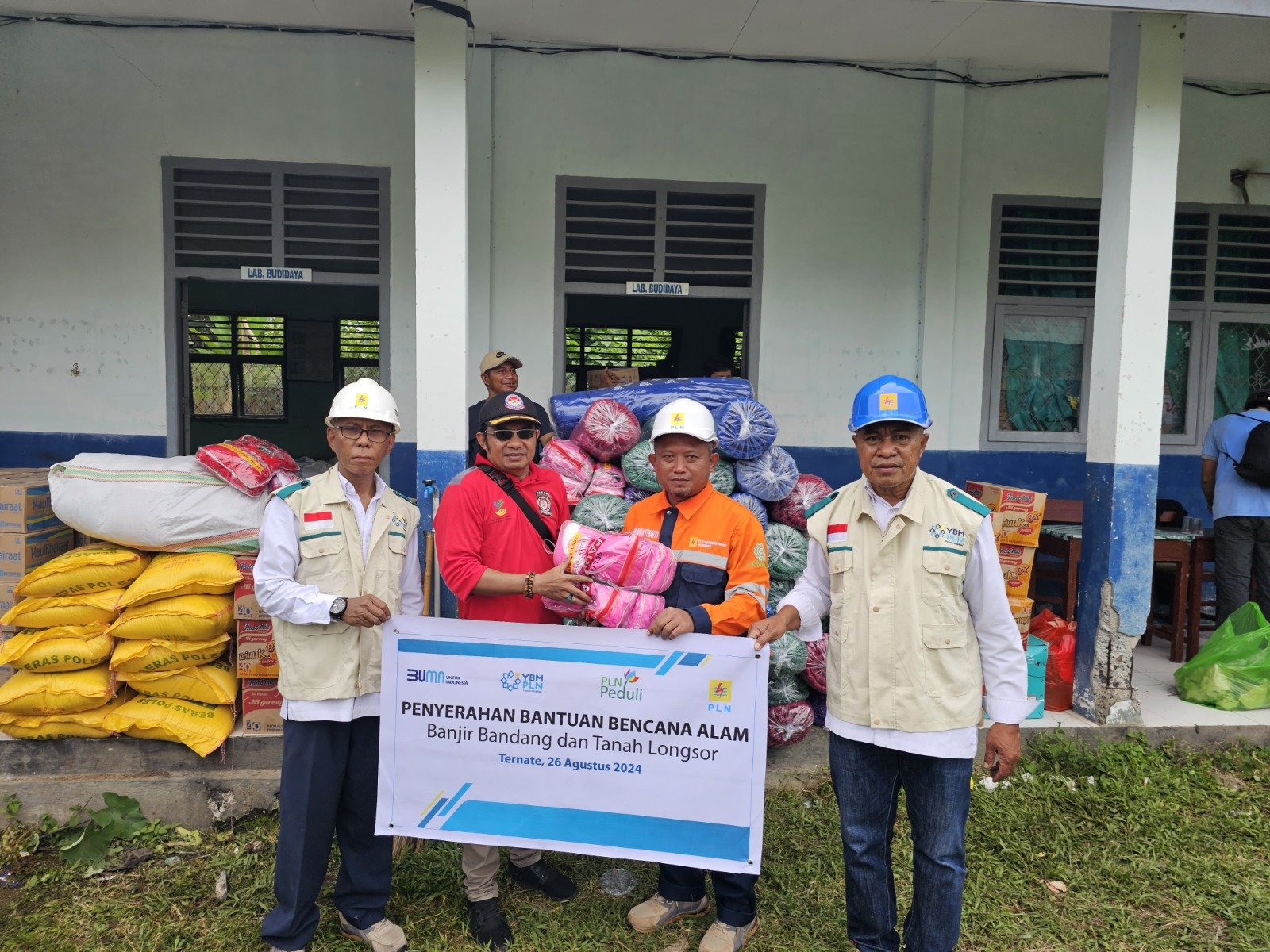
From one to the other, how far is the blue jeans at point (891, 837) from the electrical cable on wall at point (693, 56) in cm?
500

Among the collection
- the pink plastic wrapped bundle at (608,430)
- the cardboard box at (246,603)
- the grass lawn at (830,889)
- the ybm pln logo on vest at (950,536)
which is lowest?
the grass lawn at (830,889)

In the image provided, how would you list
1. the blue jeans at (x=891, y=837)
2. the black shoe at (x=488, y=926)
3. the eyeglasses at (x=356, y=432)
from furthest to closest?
the black shoe at (x=488, y=926)
the eyeglasses at (x=356, y=432)
the blue jeans at (x=891, y=837)

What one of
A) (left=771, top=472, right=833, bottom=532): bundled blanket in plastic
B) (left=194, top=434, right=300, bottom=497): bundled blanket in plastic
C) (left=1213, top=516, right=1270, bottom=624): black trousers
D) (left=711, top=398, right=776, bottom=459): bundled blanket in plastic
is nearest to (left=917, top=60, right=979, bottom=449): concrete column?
(left=1213, top=516, right=1270, bottom=624): black trousers

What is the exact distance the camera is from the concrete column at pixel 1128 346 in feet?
14.3

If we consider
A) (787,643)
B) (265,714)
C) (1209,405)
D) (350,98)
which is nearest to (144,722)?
(265,714)

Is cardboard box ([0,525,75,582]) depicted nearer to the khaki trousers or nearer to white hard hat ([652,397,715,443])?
the khaki trousers

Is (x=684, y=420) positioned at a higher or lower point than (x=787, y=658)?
higher

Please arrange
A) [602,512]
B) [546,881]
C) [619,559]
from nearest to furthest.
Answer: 1. [619,559]
2. [546,881]
3. [602,512]

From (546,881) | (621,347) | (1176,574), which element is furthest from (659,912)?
(621,347)

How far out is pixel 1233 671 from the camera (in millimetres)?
4727

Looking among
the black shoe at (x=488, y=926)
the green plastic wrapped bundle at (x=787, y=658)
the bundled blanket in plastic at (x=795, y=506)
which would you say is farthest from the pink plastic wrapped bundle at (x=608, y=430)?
the black shoe at (x=488, y=926)

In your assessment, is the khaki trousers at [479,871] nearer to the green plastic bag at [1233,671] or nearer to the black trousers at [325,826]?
the black trousers at [325,826]

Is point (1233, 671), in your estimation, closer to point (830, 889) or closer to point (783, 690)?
point (783, 690)

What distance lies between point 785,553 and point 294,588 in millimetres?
2399
